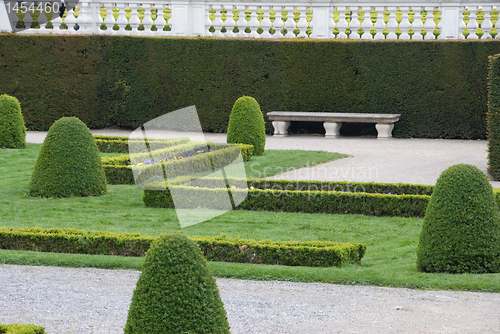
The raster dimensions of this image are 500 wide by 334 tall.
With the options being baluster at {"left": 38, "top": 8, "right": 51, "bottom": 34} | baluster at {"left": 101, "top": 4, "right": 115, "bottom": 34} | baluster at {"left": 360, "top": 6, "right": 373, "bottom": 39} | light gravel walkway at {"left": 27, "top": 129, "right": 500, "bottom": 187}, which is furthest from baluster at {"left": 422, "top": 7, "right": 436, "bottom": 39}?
baluster at {"left": 38, "top": 8, "right": 51, "bottom": 34}

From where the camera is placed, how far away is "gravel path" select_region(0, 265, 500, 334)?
473 cm

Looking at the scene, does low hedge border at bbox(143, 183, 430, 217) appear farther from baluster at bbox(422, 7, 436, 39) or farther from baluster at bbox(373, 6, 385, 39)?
baluster at bbox(422, 7, 436, 39)

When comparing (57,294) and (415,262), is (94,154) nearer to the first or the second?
(57,294)

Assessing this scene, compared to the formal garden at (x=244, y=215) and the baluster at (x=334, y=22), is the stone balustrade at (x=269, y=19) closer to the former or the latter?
the baluster at (x=334, y=22)

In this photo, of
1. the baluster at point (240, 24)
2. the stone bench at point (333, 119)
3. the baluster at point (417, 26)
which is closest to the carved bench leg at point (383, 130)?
the stone bench at point (333, 119)

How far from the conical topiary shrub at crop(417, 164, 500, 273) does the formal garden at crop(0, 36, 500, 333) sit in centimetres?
1

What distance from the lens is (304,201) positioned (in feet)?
29.8

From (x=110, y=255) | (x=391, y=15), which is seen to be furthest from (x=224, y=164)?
(x=391, y=15)

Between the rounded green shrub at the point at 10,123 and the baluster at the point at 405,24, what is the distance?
35.9ft

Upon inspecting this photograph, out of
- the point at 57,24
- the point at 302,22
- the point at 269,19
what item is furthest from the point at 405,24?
the point at 57,24

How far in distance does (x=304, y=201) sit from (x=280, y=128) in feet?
30.3

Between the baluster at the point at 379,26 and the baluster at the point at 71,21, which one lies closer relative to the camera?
the baluster at the point at 379,26

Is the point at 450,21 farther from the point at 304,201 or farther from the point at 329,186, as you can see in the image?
the point at 304,201

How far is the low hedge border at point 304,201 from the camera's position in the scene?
8797 millimetres
